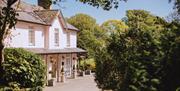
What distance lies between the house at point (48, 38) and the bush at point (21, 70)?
22.1 feet

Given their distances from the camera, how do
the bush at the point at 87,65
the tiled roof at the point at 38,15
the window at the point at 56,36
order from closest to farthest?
1. the tiled roof at the point at 38,15
2. the window at the point at 56,36
3. the bush at the point at 87,65

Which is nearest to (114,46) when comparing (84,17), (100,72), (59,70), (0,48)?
(100,72)

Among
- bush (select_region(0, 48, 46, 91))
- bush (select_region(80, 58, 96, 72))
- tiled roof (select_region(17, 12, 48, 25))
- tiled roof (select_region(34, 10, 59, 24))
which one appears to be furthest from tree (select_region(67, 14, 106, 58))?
bush (select_region(0, 48, 46, 91))

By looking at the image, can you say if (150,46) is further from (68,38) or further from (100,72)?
(68,38)

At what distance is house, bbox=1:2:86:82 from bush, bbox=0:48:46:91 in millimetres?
6734

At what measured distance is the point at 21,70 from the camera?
81.9 ft

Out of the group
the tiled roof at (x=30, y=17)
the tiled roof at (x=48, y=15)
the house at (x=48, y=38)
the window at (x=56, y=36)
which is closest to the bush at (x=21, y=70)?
the house at (x=48, y=38)

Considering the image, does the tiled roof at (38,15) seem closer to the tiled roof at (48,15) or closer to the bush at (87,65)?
the tiled roof at (48,15)

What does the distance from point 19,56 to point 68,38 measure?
2172cm

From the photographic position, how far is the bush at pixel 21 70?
2481 centimetres

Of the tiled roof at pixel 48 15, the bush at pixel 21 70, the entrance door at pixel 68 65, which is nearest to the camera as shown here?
the bush at pixel 21 70

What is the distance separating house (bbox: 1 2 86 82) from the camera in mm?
35812

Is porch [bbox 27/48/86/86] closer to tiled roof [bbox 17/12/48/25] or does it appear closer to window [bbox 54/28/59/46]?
window [bbox 54/28/59/46]

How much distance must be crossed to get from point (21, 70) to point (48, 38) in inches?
633
